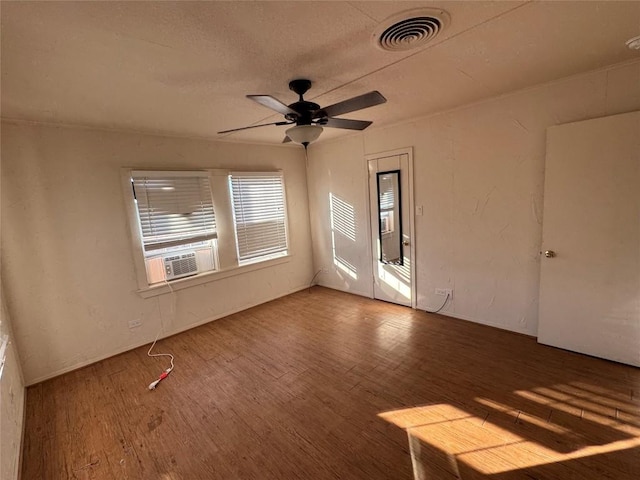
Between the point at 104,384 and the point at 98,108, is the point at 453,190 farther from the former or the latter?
the point at 104,384

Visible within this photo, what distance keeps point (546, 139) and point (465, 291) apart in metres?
1.75

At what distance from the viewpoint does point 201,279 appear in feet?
12.2

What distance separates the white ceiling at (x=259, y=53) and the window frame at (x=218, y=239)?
83cm

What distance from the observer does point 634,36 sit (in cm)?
179

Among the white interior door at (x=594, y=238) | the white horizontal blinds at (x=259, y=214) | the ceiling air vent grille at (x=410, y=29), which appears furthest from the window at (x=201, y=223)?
the white interior door at (x=594, y=238)

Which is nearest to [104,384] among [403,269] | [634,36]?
[403,269]

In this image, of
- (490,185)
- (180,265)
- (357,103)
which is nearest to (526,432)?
(490,185)

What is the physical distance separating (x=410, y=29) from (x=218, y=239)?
3.20m

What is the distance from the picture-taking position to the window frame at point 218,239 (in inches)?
124

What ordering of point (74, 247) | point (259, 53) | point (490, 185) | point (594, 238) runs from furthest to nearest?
point (490, 185)
point (74, 247)
point (594, 238)
point (259, 53)

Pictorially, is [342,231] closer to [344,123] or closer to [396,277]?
[396,277]

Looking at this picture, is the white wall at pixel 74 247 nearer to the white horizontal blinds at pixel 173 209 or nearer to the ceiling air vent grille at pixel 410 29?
the white horizontal blinds at pixel 173 209

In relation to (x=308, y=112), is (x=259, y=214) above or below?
below

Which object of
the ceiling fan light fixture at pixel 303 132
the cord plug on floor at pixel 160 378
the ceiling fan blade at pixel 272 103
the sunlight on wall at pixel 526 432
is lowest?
the sunlight on wall at pixel 526 432
